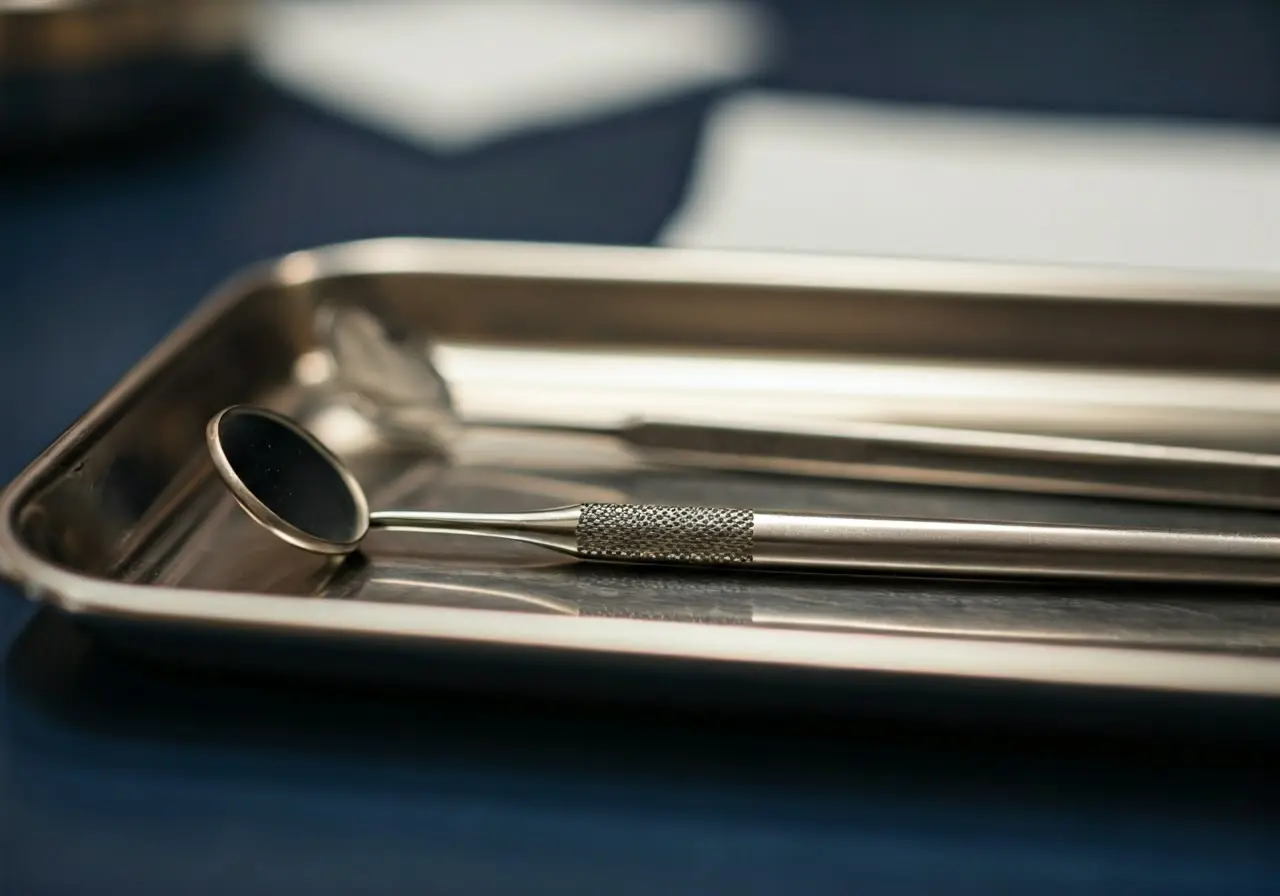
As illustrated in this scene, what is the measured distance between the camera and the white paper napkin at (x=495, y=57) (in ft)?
2.99

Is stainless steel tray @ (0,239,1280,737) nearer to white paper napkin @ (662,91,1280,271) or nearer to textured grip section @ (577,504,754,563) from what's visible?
textured grip section @ (577,504,754,563)

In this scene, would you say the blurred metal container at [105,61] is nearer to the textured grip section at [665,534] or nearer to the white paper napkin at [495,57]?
the white paper napkin at [495,57]

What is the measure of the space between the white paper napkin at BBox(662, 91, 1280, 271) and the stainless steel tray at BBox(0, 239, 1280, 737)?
0.14m

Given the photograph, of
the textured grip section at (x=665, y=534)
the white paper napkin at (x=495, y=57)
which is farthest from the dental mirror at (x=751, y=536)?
the white paper napkin at (x=495, y=57)

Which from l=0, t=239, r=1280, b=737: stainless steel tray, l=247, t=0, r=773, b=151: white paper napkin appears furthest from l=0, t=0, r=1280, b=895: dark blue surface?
l=247, t=0, r=773, b=151: white paper napkin

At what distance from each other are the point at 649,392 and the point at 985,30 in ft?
2.61

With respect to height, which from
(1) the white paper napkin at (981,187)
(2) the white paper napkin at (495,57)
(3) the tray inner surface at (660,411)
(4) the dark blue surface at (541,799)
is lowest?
(4) the dark blue surface at (541,799)

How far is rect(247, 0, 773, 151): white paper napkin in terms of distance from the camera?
2.99ft

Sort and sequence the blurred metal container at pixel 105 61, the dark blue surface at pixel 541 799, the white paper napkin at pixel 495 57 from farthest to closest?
1. the white paper napkin at pixel 495 57
2. the blurred metal container at pixel 105 61
3. the dark blue surface at pixel 541 799

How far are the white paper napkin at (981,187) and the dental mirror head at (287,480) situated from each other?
1.09 ft

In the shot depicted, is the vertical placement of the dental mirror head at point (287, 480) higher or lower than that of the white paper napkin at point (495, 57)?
lower

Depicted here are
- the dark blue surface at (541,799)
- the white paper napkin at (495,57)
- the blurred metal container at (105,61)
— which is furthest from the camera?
the white paper napkin at (495,57)

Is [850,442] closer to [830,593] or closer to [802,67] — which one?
[830,593]

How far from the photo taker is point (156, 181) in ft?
2.63
